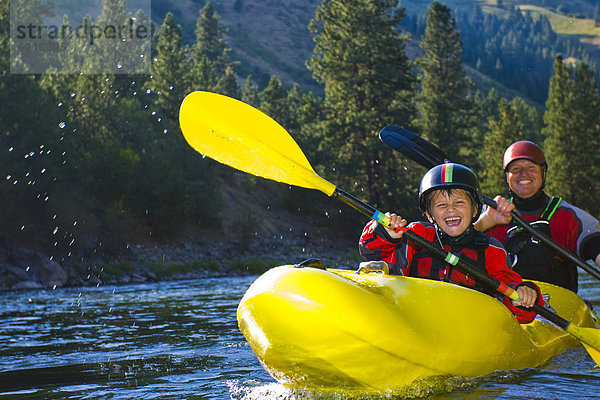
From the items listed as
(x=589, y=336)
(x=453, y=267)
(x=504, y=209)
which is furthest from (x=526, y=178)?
(x=453, y=267)

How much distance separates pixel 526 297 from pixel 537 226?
1906 millimetres

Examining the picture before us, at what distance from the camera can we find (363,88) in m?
33.2

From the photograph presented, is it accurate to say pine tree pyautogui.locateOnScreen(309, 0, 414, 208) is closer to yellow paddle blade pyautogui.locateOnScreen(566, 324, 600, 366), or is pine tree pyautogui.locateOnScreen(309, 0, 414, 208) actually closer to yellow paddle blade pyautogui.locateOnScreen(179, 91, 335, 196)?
yellow paddle blade pyautogui.locateOnScreen(179, 91, 335, 196)

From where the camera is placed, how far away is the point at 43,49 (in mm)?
35125

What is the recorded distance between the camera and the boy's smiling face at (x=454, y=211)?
4.44m

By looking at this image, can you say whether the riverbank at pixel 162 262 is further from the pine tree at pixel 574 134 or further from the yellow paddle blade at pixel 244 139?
the yellow paddle blade at pixel 244 139

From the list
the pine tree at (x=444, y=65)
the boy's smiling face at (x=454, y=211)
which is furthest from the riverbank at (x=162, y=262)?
the pine tree at (x=444, y=65)

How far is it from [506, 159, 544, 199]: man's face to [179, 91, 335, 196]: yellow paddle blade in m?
2.11

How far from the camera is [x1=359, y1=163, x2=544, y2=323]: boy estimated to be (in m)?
4.36

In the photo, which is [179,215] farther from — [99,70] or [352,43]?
[352,43]

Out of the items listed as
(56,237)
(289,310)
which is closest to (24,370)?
(289,310)

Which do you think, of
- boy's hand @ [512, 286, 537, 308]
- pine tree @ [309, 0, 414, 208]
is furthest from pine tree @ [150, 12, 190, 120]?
boy's hand @ [512, 286, 537, 308]

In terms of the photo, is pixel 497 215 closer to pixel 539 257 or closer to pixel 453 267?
pixel 539 257

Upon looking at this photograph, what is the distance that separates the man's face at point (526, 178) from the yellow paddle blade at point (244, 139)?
2107 mm
